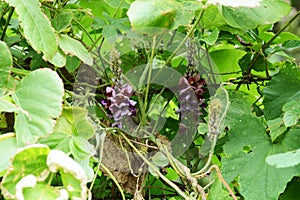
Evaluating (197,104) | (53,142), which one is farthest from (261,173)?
(53,142)

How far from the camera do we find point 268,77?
0.78 meters

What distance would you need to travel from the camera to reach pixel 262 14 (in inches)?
19.2

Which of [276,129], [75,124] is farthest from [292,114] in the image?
[75,124]

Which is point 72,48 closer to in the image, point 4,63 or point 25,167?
point 4,63

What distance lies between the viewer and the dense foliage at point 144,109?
0.44 meters

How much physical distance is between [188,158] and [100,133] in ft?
0.59

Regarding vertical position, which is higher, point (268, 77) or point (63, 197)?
point (63, 197)

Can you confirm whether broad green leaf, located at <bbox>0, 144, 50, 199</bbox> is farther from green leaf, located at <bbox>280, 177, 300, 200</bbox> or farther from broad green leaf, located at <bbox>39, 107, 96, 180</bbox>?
green leaf, located at <bbox>280, 177, 300, 200</bbox>

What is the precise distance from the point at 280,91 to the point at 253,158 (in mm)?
143

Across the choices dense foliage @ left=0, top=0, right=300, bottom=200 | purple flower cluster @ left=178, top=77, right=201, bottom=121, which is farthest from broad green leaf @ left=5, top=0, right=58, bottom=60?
purple flower cluster @ left=178, top=77, right=201, bottom=121

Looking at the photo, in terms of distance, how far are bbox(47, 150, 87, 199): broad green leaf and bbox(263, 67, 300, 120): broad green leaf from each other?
0.38 m

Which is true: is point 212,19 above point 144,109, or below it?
above

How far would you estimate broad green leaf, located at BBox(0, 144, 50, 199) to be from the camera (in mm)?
386

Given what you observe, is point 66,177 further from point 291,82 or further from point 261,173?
point 291,82
